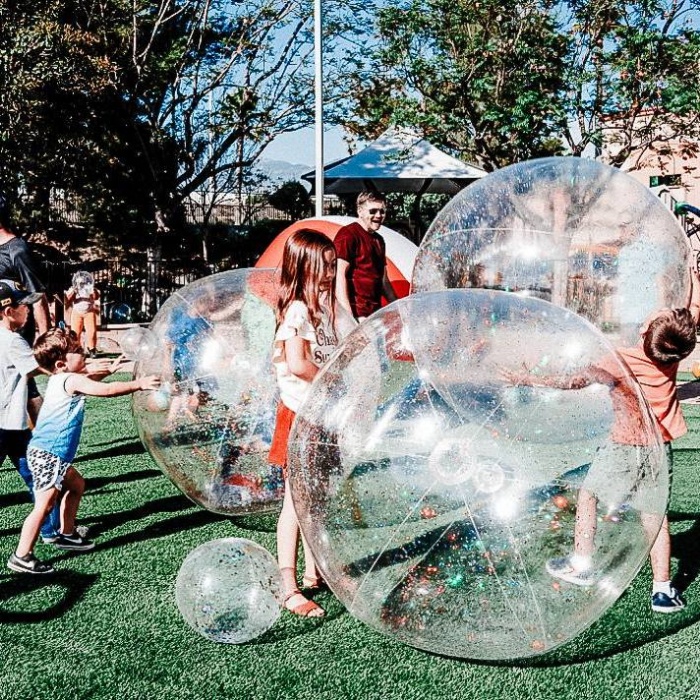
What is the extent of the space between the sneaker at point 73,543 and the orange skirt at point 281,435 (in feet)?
3.98

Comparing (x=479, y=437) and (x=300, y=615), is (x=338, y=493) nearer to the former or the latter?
(x=479, y=437)

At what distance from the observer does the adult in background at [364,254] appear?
6016 millimetres

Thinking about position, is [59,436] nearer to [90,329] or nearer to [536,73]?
[90,329]

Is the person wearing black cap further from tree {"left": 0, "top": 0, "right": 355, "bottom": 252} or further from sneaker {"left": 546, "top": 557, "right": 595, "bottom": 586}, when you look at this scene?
tree {"left": 0, "top": 0, "right": 355, "bottom": 252}

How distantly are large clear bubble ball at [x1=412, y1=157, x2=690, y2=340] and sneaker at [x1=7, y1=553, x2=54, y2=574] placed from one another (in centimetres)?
244

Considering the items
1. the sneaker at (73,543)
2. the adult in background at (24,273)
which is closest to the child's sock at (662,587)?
the sneaker at (73,543)

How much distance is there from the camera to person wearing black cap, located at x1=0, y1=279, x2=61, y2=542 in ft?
14.8

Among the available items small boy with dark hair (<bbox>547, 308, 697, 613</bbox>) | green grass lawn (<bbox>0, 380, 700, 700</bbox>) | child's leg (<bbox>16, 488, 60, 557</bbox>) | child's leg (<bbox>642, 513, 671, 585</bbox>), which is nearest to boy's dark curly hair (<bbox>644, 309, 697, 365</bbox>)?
small boy with dark hair (<bbox>547, 308, 697, 613</bbox>)

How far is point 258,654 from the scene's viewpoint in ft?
10.9

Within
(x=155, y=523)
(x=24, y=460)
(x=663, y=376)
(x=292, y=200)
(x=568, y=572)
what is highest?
(x=663, y=376)

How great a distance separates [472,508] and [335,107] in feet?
65.3

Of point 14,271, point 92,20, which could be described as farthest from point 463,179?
point 14,271

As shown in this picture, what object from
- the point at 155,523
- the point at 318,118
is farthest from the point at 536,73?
the point at 155,523

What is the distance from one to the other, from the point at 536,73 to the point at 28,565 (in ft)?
48.0
